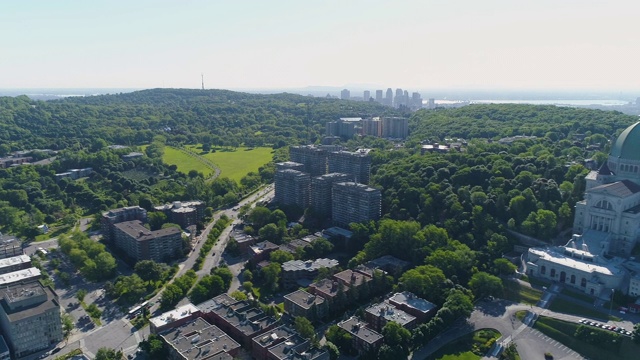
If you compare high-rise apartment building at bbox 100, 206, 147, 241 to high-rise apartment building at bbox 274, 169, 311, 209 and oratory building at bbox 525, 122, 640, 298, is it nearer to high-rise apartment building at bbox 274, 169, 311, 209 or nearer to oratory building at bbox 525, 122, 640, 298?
high-rise apartment building at bbox 274, 169, 311, 209

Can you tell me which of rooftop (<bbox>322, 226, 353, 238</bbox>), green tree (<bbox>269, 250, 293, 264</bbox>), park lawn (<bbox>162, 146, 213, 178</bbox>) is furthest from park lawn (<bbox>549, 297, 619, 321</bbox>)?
park lawn (<bbox>162, 146, 213, 178</bbox>)

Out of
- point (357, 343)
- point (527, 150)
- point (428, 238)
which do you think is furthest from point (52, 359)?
point (527, 150)

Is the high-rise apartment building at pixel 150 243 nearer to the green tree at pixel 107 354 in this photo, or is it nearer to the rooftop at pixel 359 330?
the green tree at pixel 107 354

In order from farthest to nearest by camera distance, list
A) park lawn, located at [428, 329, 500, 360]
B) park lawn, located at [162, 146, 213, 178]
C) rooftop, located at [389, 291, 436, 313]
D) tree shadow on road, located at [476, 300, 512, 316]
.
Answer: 1. park lawn, located at [162, 146, 213, 178]
2. tree shadow on road, located at [476, 300, 512, 316]
3. rooftop, located at [389, 291, 436, 313]
4. park lawn, located at [428, 329, 500, 360]

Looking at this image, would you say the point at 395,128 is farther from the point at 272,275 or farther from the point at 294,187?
the point at 272,275

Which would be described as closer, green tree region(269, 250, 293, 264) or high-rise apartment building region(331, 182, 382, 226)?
green tree region(269, 250, 293, 264)

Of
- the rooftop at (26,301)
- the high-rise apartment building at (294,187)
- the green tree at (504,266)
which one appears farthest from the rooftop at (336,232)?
the rooftop at (26,301)

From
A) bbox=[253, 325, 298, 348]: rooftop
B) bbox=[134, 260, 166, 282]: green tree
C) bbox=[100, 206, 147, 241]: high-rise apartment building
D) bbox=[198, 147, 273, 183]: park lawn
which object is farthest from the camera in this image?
bbox=[198, 147, 273, 183]: park lawn
